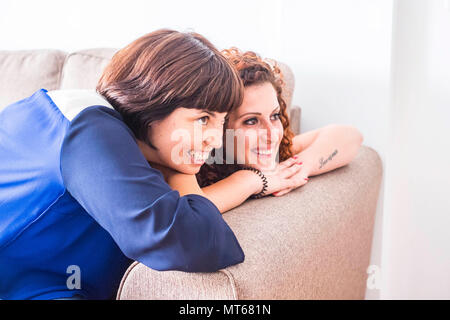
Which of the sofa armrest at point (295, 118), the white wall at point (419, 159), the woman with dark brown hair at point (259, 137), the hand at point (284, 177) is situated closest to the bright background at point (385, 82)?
the white wall at point (419, 159)

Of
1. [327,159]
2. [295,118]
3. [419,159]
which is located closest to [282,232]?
[327,159]

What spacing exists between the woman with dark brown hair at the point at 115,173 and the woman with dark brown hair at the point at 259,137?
6.3 inches

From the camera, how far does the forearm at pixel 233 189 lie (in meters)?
0.99

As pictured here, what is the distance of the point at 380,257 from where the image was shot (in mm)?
1599

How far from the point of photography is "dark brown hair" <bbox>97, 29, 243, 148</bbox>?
2.73 ft

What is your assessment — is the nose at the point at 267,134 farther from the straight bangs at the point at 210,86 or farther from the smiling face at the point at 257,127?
the straight bangs at the point at 210,86

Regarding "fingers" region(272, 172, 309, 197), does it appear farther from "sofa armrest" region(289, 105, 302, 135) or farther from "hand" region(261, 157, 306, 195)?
"sofa armrest" region(289, 105, 302, 135)

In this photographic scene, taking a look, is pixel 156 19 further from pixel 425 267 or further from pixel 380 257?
pixel 425 267

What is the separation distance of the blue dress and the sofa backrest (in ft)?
2.24

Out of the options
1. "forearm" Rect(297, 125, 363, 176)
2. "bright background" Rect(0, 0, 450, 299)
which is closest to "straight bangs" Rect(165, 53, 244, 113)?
"forearm" Rect(297, 125, 363, 176)

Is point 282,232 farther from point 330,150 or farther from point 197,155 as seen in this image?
point 330,150

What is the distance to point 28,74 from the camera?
1.61 m
